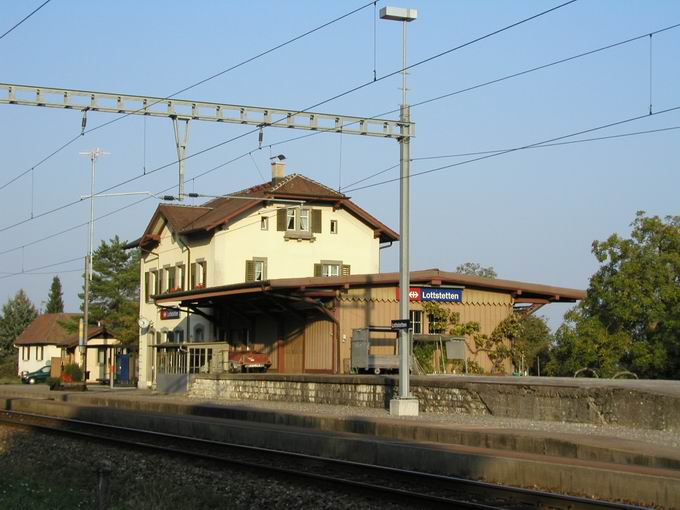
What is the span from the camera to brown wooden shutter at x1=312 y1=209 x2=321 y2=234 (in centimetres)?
5066

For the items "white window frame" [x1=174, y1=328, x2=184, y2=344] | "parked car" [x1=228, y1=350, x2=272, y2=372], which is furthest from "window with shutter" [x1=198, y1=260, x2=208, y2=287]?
"parked car" [x1=228, y1=350, x2=272, y2=372]

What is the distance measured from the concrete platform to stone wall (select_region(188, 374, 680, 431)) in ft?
1.79

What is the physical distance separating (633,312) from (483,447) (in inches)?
1343

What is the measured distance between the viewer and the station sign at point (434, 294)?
Result: 36.3 m

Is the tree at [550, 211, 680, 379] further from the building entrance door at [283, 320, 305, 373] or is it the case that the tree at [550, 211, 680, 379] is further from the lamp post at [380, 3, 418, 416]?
the lamp post at [380, 3, 418, 416]

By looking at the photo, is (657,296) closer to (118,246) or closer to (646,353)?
(646,353)

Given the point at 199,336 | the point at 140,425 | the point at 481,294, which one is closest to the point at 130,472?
the point at 140,425

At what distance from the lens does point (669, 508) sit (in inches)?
412

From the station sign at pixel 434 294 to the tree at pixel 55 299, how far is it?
333 ft

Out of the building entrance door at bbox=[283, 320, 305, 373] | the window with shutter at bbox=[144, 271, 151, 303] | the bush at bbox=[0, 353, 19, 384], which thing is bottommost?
the bush at bbox=[0, 353, 19, 384]

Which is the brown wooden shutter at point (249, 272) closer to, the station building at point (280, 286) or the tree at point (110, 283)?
the station building at point (280, 286)

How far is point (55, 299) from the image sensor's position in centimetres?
Result: 13225

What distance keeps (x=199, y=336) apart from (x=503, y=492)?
3858 cm

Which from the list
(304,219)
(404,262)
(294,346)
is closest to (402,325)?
(404,262)
